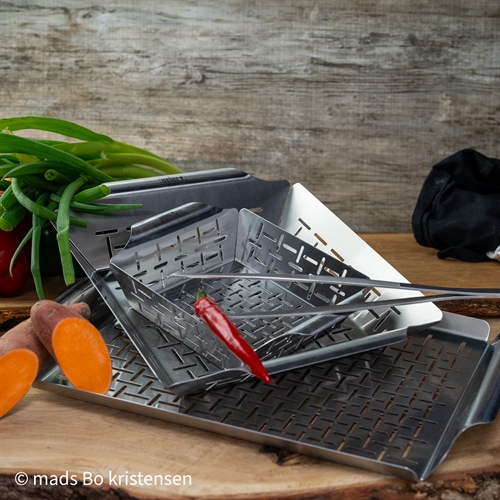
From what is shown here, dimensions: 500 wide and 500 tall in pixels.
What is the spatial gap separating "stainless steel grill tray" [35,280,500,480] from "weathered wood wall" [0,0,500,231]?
1.06 m

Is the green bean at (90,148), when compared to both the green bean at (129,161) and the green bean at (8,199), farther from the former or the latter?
the green bean at (8,199)

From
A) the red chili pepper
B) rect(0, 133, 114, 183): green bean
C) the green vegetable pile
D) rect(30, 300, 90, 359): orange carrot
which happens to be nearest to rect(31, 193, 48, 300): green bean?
the green vegetable pile

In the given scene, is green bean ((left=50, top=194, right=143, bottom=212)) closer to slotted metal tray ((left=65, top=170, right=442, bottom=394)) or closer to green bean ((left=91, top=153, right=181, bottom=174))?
slotted metal tray ((left=65, top=170, right=442, bottom=394))

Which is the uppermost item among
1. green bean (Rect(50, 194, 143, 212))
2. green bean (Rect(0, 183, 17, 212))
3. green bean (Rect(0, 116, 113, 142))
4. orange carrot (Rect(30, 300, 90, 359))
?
green bean (Rect(0, 116, 113, 142))

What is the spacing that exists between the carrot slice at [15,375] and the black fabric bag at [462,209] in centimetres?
93

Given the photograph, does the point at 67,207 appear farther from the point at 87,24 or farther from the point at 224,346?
the point at 87,24

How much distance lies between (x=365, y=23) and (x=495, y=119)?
19.7 inches

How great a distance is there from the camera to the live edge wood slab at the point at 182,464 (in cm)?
61

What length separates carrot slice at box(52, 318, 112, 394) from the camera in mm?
735

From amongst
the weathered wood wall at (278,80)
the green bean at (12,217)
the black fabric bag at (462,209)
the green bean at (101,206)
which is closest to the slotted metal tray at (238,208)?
the green bean at (101,206)

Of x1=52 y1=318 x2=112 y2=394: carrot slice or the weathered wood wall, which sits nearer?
x1=52 y1=318 x2=112 y2=394: carrot slice

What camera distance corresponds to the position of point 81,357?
0.74m

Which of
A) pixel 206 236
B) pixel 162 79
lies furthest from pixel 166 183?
pixel 162 79

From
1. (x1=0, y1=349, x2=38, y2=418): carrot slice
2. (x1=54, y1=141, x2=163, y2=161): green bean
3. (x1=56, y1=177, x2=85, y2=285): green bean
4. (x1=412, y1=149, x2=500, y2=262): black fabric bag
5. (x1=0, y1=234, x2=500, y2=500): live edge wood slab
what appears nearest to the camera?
(x1=0, y1=234, x2=500, y2=500): live edge wood slab
